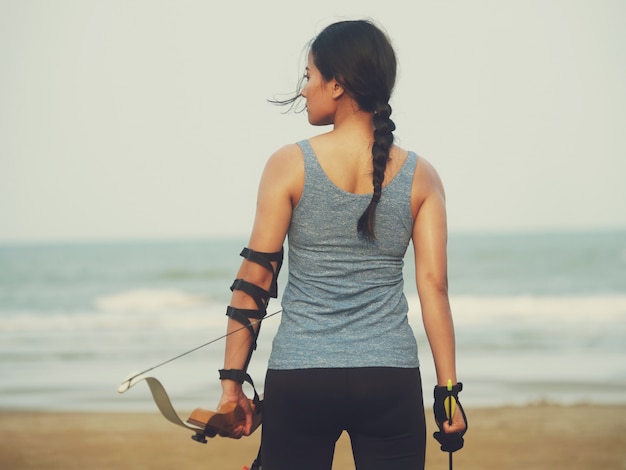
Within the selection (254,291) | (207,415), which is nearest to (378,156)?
(254,291)

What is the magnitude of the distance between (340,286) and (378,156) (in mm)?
311

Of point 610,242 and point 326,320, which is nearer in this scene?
point 326,320

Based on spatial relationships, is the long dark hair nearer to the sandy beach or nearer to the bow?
the bow

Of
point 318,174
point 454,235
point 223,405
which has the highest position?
point 318,174

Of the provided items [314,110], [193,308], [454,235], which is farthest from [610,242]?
[314,110]

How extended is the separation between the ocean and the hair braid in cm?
618

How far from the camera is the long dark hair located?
2.32 m

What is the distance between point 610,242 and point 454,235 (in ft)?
29.3

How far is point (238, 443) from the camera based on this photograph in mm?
6680

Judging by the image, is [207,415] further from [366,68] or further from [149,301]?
[149,301]

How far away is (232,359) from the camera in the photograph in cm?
239

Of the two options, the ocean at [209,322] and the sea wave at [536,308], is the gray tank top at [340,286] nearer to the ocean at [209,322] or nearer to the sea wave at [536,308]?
the ocean at [209,322]

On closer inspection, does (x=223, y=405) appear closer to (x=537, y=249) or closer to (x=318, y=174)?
(x=318, y=174)

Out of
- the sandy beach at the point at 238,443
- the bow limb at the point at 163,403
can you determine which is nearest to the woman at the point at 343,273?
the bow limb at the point at 163,403
